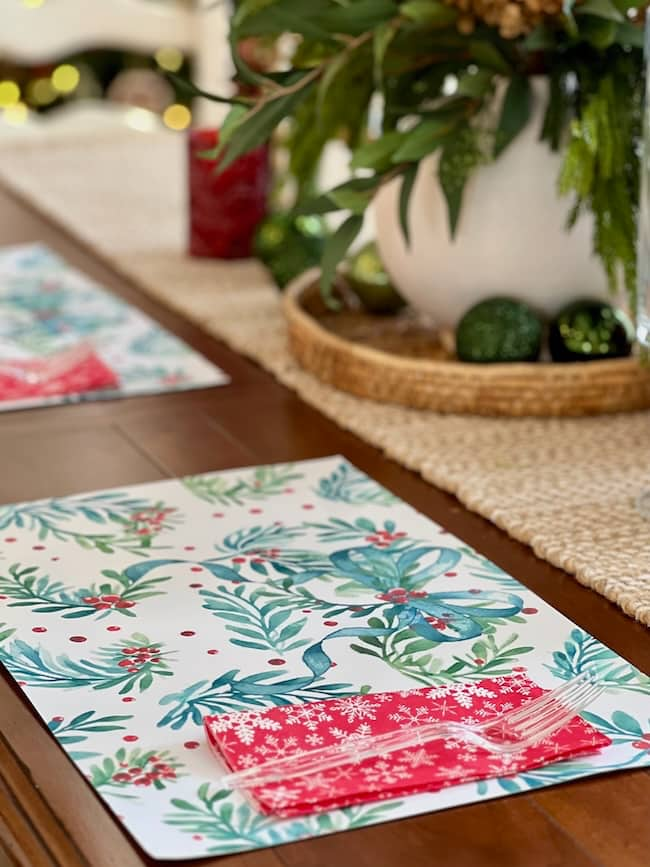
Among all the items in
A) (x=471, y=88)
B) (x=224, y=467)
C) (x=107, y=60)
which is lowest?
(x=224, y=467)

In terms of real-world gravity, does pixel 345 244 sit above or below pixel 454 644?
above

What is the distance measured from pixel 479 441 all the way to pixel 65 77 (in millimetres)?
1809

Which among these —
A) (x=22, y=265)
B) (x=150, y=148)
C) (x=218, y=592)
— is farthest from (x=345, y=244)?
(x=150, y=148)

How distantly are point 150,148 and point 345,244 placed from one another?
1.10 m

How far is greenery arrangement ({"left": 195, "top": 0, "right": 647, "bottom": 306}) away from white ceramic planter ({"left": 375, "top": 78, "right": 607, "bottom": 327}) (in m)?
0.02

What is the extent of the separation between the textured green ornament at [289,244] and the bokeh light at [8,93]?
1258 millimetres

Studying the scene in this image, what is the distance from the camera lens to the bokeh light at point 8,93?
106 inches

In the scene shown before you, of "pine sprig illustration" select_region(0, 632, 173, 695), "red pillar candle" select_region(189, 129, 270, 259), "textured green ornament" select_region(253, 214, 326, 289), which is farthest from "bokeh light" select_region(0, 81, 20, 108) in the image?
"pine sprig illustration" select_region(0, 632, 173, 695)

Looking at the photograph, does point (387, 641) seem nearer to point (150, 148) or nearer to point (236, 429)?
point (236, 429)

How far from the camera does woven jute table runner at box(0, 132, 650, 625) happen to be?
94 centimetres

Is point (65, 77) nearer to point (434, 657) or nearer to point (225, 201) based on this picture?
point (225, 201)

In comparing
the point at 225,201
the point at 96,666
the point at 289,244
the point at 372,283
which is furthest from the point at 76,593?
the point at 225,201

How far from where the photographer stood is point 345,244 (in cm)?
117

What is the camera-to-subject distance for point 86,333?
4.50 feet
